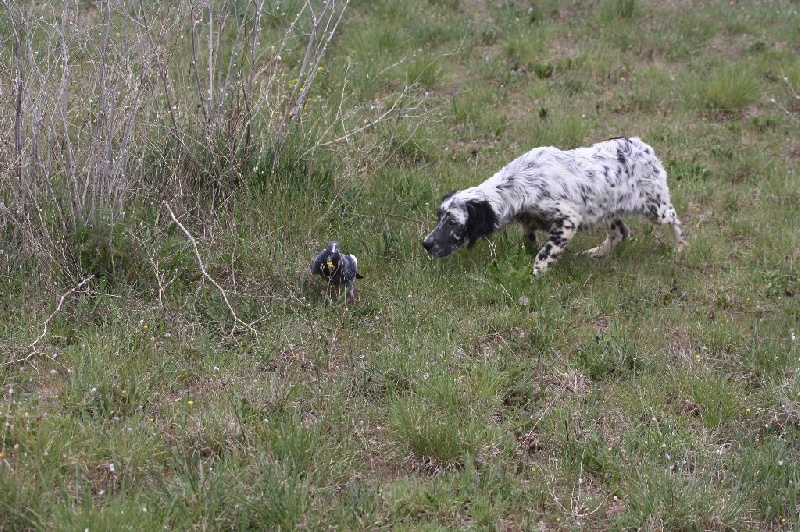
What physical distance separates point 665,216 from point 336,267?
273 centimetres

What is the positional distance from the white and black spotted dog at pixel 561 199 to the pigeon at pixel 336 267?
72 centimetres

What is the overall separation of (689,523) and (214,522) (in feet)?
6.30

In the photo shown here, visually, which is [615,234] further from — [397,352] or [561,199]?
[397,352]

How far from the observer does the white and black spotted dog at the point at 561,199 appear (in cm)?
611


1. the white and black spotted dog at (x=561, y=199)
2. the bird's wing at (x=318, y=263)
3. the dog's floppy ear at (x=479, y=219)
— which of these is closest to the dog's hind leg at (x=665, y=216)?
the white and black spotted dog at (x=561, y=199)

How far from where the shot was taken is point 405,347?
16.4 ft

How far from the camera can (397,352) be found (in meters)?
4.91

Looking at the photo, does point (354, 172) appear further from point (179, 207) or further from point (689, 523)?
point (689, 523)

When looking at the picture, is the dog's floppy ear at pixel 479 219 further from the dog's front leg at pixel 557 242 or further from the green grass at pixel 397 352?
the dog's front leg at pixel 557 242

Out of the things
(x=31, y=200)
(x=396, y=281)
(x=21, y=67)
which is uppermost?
(x=21, y=67)

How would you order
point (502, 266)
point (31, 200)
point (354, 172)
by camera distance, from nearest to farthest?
point (31, 200), point (502, 266), point (354, 172)

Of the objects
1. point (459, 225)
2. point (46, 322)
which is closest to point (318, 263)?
point (459, 225)

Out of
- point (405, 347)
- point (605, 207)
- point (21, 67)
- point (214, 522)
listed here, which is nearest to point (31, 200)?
point (21, 67)

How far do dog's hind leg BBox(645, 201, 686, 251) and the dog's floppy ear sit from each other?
1.36 meters
